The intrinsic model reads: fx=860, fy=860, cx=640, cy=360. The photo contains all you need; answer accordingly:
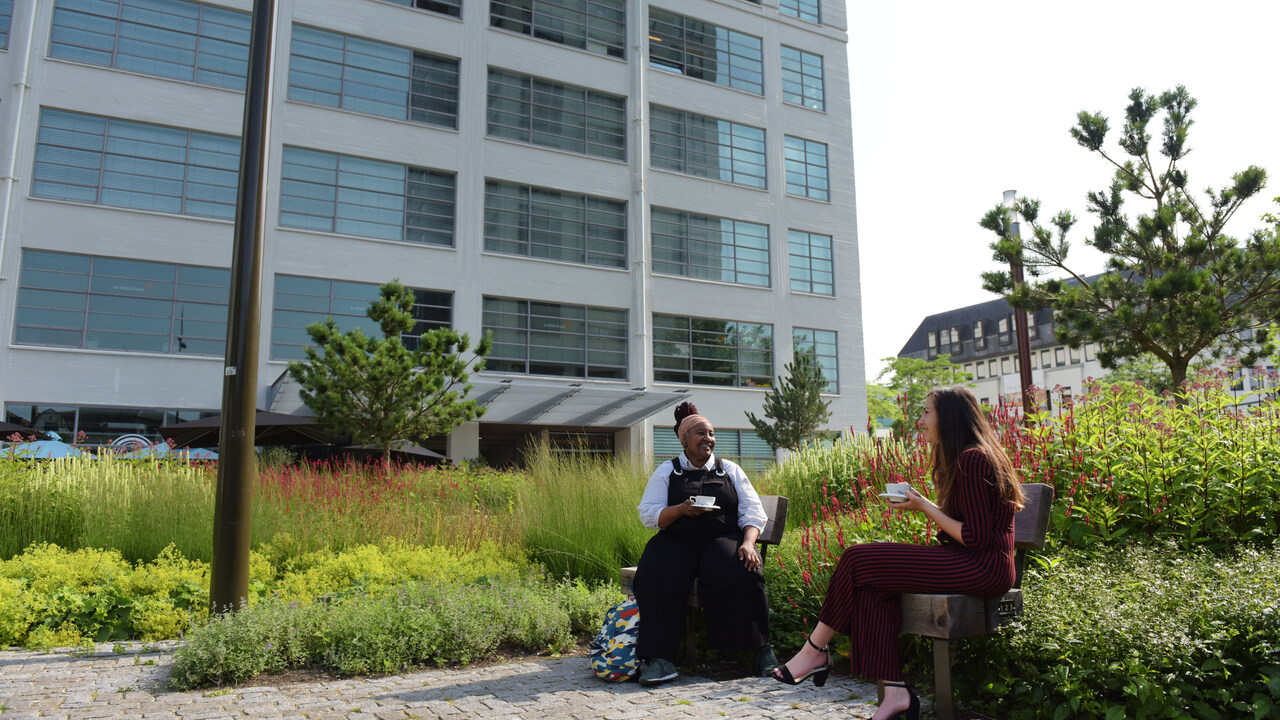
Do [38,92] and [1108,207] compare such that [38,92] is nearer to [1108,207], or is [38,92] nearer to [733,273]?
[733,273]

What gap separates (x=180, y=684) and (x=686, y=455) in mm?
3040

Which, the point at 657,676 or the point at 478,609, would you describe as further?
the point at 478,609

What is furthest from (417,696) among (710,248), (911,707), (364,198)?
(710,248)

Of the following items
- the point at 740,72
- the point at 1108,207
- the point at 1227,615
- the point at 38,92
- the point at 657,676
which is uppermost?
the point at 740,72

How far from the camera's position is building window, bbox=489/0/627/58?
26359 millimetres

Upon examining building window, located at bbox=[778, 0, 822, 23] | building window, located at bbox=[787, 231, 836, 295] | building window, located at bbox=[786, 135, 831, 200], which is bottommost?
building window, located at bbox=[787, 231, 836, 295]

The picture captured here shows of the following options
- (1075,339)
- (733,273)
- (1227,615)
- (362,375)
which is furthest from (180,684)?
(733,273)

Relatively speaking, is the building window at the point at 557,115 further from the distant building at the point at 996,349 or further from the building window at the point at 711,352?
the distant building at the point at 996,349

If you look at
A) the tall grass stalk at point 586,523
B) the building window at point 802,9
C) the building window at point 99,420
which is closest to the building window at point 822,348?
the building window at point 802,9

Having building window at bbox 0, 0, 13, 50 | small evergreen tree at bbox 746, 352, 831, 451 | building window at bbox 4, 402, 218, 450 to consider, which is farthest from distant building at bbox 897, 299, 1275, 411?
building window at bbox 0, 0, 13, 50

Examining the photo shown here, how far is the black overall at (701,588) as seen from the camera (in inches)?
190

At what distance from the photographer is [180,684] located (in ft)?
14.8

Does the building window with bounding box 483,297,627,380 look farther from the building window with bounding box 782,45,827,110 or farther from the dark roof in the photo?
the dark roof

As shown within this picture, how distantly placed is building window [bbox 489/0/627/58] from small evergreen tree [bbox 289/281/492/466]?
43.5 feet
